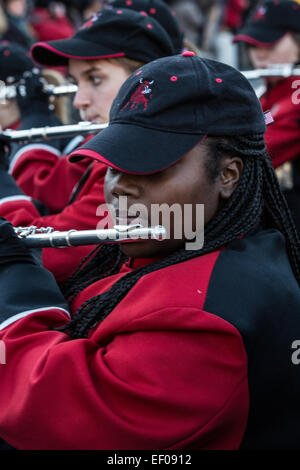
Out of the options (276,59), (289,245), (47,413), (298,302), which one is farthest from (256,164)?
(276,59)

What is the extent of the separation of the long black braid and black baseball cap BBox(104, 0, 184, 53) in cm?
136

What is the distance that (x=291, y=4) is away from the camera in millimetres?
3918

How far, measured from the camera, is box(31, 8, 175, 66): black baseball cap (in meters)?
2.37

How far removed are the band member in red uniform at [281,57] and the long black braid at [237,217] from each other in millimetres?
1627

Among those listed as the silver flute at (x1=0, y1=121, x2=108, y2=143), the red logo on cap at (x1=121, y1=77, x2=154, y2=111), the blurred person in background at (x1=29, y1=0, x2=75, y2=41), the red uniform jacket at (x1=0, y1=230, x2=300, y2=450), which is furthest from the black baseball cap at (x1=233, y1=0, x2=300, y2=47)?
the blurred person in background at (x1=29, y1=0, x2=75, y2=41)

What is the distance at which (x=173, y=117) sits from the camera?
139cm

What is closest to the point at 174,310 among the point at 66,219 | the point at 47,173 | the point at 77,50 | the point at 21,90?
the point at 66,219

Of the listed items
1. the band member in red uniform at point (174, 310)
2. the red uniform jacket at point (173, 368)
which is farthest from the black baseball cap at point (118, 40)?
the red uniform jacket at point (173, 368)

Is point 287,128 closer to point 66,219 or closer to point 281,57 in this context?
point 281,57

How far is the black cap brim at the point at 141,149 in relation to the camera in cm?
137

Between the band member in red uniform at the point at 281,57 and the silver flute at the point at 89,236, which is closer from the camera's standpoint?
the silver flute at the point at 89,236

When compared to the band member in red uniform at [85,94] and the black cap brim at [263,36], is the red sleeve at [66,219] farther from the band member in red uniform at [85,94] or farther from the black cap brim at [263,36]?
the black cap brim at [263,36]

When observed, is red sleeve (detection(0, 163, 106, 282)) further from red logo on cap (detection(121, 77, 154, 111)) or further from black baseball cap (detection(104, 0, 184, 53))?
black baseball cap (detection(104, 0, 184, 53))
